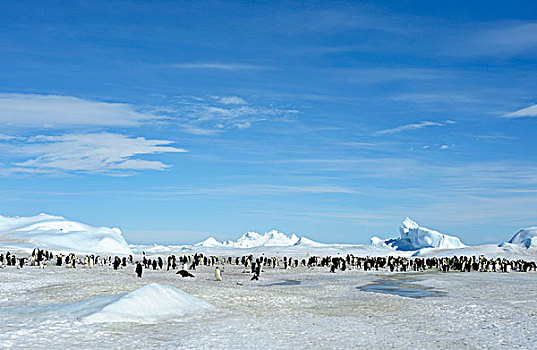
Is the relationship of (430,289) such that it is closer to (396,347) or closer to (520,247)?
(396,347)

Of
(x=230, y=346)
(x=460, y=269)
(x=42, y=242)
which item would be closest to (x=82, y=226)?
(x=42, y=242)

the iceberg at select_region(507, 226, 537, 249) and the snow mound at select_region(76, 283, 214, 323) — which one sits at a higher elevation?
the iceberg at select_region(507, 226, 537, 249)

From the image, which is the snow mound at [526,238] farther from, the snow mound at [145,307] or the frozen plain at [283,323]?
the snow mound at [145,307]

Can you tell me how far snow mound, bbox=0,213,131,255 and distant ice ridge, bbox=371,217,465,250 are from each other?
61866 mm

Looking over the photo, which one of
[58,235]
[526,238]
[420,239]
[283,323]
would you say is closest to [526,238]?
[526,238]

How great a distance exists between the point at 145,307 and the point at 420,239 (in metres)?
110

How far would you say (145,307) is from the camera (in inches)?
802

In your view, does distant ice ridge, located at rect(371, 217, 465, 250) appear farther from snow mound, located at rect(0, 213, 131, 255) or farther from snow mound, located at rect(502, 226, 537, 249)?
snow mound, located at rect(0, 213, 131, 255)

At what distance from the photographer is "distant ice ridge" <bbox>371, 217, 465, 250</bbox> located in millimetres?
120500

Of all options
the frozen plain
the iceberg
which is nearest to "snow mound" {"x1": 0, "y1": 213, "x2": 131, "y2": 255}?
the frozen plain

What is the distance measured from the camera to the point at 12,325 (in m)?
17.4

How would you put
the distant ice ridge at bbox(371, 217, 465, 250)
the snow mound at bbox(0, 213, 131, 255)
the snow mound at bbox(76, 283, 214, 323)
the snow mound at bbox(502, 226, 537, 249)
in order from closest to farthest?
the snow mound at bbox(76, 283, 214, 323) < the snow mound at bbox(0, 213, 131, 255) < the snow mound at bbox(502, 226, 537, 249) < the distant ice ridge at bbox(371, 217, 465, 250)

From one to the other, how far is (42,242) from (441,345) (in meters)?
87.6

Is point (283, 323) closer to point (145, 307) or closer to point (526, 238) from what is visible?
point (145, 307)
